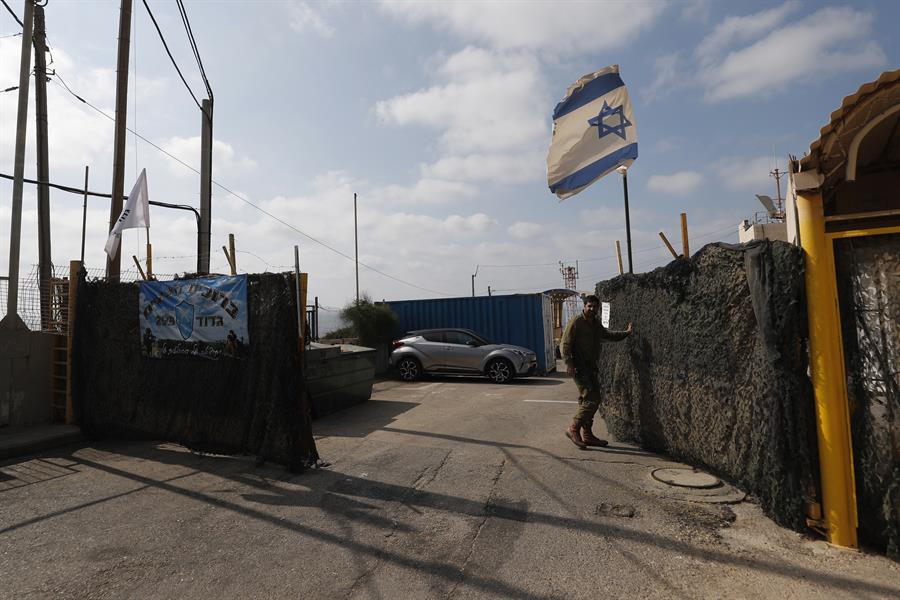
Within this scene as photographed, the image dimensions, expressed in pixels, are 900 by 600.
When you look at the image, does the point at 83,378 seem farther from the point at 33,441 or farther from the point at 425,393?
the point at 425,393

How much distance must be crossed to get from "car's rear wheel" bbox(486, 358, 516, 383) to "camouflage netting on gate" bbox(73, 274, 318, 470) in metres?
8.36

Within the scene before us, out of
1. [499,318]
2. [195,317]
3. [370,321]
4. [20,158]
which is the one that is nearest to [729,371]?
[195,317]

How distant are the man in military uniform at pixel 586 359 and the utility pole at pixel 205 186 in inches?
352

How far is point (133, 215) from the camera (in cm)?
838

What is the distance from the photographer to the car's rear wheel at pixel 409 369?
46.8ft

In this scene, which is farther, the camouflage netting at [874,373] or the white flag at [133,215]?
the white flag at [133,215]

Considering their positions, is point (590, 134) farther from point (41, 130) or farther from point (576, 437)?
point (41, 130)

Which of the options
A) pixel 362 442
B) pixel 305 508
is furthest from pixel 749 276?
pixel 362 442

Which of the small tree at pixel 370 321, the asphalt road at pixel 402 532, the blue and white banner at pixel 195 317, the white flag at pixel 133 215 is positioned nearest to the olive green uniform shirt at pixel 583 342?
the asphalt road at pixel 402 532

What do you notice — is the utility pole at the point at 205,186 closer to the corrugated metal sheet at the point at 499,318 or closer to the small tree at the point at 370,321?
the small tree at the point at 370,321

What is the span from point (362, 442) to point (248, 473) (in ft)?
5.36

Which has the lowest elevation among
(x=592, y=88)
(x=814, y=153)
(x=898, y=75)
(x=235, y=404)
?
(x=235, y=404)

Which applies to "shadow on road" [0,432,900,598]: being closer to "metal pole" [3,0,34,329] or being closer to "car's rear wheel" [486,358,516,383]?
"metal pole" [3,0,34,329]

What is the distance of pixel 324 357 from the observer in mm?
8594
